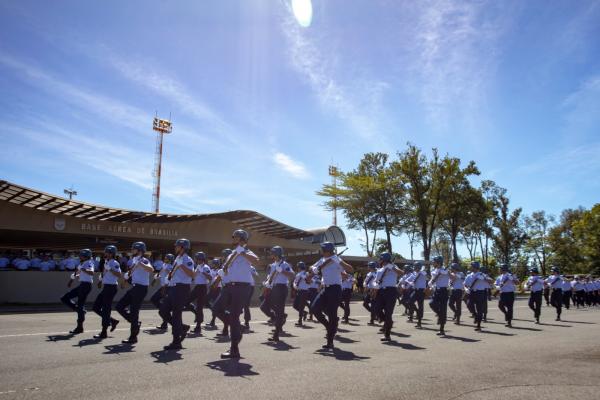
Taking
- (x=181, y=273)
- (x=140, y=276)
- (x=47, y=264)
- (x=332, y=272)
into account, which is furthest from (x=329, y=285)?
(x=47, y=264)

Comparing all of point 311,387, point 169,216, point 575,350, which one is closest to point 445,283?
point 575,350

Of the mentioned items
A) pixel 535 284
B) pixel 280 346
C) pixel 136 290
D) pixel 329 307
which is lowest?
pixel 280 346

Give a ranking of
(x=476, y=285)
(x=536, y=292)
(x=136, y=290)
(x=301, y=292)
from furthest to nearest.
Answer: (x=536, y=292), (x=476, y=285), (x=301, y=292), (x=136, y=290)

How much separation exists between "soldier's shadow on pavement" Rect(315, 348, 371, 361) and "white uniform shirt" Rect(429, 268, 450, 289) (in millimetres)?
5584

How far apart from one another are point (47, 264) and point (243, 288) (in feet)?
57.9

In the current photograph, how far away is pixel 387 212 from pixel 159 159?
84.6 ft

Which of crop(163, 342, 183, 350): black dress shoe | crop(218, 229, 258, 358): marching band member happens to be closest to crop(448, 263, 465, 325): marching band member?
crop(218, 229, 258, 358): marching band member

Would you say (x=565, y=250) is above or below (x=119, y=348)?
above

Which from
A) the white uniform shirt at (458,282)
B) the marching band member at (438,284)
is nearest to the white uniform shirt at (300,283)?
the marching band member at (438,284)

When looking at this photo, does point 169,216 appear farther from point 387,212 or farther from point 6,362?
point 387,212

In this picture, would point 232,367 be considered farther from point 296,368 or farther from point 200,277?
point 200,277

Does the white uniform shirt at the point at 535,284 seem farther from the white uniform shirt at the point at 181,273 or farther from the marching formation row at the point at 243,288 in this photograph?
the white uniform shirt at the point at 181,273

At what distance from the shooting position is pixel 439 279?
13.7m

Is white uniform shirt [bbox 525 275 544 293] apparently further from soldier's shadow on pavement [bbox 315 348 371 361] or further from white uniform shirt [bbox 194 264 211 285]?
white uniform shirt [bbox 194 264 211 285]
